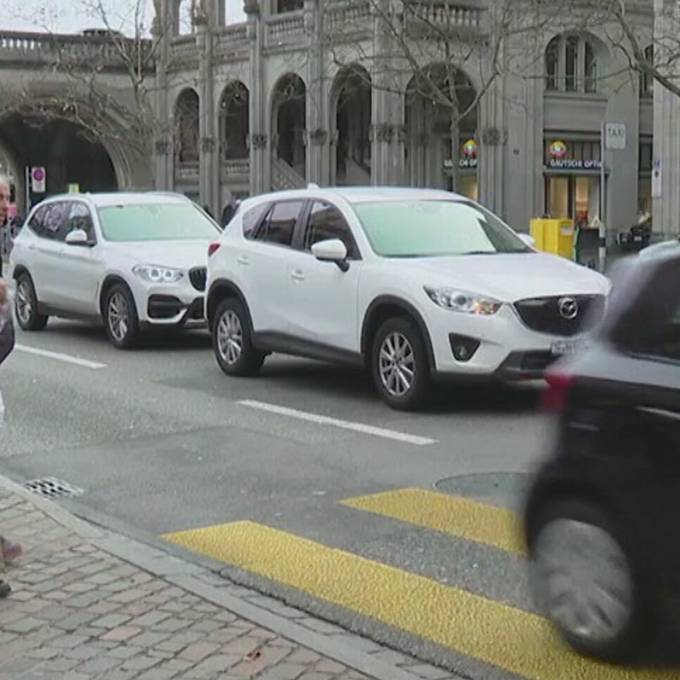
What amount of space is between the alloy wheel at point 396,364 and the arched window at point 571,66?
1338 inches

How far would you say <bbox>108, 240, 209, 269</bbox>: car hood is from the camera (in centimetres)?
1491

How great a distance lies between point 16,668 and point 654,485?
7.98 feet

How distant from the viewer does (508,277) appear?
10.4m

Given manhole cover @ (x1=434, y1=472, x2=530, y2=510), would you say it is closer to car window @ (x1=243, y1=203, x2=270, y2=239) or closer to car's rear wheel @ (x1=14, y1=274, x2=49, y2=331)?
car window @ (x1=243, y1=203, x2=270, y2=239)

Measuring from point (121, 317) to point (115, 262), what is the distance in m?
0.66

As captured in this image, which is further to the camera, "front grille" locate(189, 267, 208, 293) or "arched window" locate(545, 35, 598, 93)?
"arched window" locate(545, 35, 598, 93)

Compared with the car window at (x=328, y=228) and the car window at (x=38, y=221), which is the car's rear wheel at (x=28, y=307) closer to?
the car window at (x=38, y=221)

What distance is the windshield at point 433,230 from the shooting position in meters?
11.2

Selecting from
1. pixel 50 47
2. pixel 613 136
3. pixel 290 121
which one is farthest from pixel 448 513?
pixel 50 47

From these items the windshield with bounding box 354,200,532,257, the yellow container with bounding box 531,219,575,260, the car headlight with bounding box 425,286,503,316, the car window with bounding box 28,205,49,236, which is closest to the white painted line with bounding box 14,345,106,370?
the car window with bounding box 28,205,49,236

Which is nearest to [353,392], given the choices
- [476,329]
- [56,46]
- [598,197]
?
[476,329]

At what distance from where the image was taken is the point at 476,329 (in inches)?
397

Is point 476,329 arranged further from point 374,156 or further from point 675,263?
point 374,156

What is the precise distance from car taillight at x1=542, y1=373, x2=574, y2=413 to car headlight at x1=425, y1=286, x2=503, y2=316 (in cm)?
499
